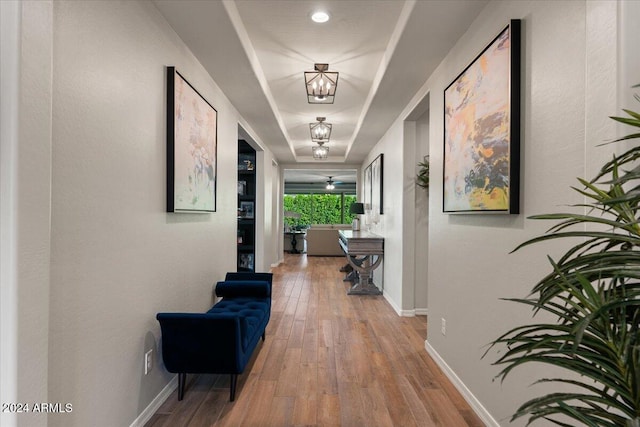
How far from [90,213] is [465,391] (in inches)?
95.6

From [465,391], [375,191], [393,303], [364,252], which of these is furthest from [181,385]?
[375,191]

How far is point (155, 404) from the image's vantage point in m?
2.23

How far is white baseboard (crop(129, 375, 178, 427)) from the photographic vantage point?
2.04 metres

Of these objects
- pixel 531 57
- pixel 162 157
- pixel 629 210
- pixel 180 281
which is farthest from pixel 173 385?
pixel 531 57

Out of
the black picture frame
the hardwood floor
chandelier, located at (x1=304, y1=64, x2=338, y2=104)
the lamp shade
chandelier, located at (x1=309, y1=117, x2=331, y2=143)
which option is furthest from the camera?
the lamp shade

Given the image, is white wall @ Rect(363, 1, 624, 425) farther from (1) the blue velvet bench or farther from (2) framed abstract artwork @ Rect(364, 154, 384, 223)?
(2) framed abstract artwork @ Rect(364, 154, 384, 223)

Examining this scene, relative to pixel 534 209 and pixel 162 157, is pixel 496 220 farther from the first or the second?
pixel 162 157

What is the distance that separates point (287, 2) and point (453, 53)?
4.16 feet

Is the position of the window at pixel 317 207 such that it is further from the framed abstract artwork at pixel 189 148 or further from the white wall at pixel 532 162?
the white wall at pixel 532 162

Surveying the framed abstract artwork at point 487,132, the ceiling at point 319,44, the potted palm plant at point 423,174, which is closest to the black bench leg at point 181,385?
the framed abstract artwork at point 487,132

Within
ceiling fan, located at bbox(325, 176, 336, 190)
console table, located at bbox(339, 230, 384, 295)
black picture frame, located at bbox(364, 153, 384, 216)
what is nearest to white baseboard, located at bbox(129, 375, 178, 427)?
console table, located at bbox(339, 230, 384, 295)

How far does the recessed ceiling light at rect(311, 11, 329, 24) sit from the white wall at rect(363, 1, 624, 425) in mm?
980

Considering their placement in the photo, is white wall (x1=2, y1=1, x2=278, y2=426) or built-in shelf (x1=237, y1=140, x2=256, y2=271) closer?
white wall (x1=2, y1=1, x2=278, y2=426)

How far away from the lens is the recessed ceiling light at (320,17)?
2.63 m
